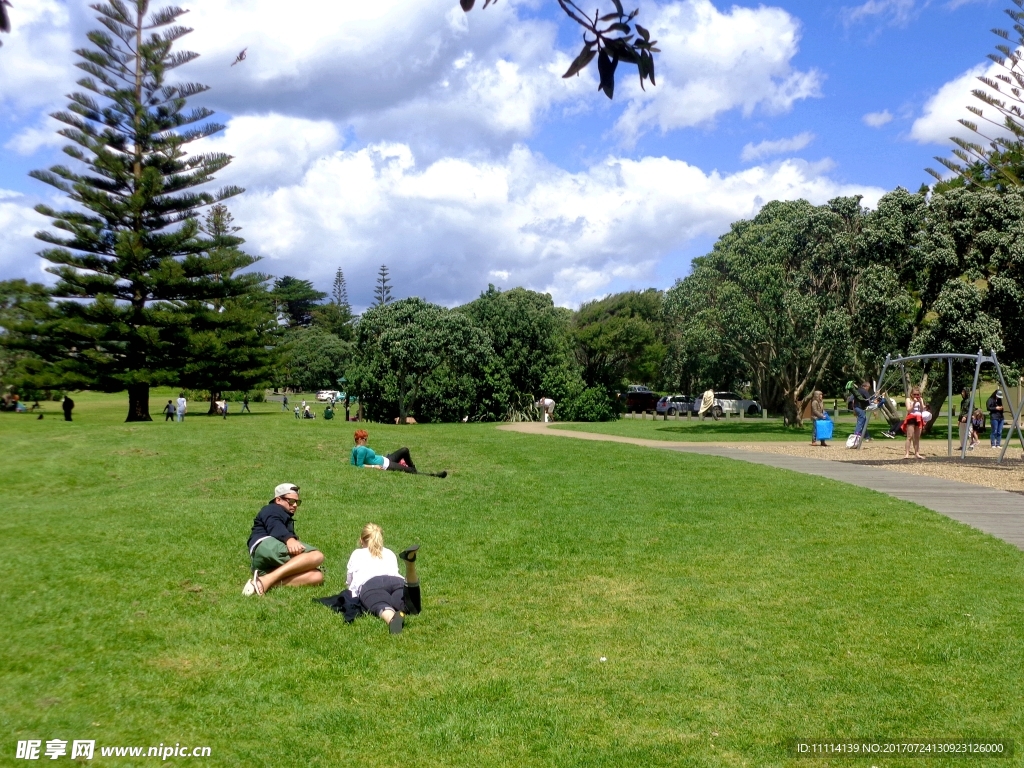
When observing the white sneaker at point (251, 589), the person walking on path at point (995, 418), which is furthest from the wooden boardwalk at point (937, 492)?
the white sneaker at point (251, 589)

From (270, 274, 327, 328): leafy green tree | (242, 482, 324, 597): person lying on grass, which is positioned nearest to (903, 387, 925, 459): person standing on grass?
(242, 482, 324, 597): person lying on grass

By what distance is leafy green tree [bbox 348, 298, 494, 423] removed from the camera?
40.4m

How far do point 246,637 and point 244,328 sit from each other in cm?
3341

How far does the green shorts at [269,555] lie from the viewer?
26.4 feet

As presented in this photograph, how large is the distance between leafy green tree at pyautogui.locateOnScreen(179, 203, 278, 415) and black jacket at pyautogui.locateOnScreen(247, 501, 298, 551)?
88.9 feet

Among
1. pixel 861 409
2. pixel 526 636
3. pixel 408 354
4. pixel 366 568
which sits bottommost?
pixel 526 636

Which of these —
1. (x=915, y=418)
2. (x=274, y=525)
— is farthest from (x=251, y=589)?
(x=915, y=418)

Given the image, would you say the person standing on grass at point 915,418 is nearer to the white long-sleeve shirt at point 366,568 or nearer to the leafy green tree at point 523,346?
the white long-sleeve shirt at point 366,568

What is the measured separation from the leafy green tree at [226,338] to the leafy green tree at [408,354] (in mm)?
4328

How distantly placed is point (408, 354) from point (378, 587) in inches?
1310

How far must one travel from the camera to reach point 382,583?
7.38m

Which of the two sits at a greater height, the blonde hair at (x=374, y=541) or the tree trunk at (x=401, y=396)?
the tree trunk at (x=401, y=396)

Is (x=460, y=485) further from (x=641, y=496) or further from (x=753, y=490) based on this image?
(x=753, y=490)

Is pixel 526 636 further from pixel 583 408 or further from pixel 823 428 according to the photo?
pixel 583 408
